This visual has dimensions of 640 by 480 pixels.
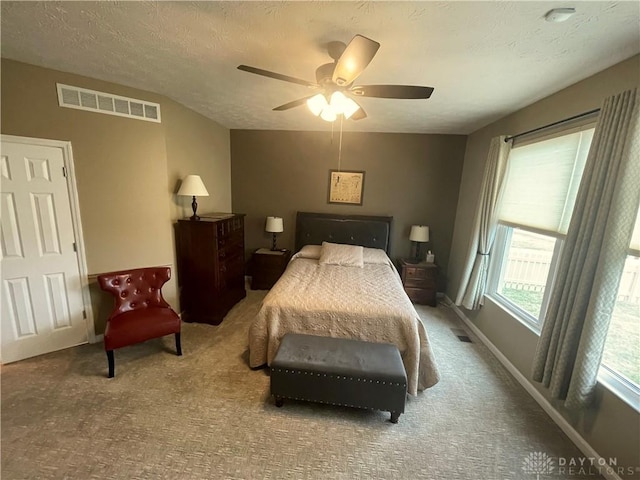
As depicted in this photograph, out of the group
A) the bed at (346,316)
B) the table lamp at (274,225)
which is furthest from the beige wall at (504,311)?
the table lamp at (274,225)

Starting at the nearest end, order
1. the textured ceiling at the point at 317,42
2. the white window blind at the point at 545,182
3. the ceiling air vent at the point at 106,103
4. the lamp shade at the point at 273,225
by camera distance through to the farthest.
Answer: the textured ceiling at the point at 317,42, the white window blind at the point at 545,182, the ceiling air vent at the point at 106,103, the lamp shade at the point at 273,225

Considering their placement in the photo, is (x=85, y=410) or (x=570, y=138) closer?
(x=85, y=410)

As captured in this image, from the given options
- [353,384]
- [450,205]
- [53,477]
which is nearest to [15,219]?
[53,477]

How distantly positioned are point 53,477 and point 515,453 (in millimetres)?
2860

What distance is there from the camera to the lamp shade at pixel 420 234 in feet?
13.1

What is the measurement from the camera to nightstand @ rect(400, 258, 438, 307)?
154 inches

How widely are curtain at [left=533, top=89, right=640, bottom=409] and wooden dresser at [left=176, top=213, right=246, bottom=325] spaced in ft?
10.6

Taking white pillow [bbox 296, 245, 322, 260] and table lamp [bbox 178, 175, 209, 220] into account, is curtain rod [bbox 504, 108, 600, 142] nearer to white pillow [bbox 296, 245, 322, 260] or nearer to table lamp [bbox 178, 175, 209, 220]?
white pillow [bbox 296, 245, 322, 260]

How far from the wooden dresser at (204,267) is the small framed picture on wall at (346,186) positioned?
5.79 feet

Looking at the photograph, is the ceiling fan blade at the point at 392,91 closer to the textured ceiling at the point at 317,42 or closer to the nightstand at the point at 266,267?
the textured ceiling at the point at 317,42

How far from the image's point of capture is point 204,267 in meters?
3.14

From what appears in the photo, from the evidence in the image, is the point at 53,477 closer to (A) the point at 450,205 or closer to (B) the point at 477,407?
(B) the point at 477,407

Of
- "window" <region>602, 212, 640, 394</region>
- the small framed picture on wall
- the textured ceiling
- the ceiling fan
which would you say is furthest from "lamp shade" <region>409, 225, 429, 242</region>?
the ceiling fan

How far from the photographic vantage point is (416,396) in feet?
7.30
